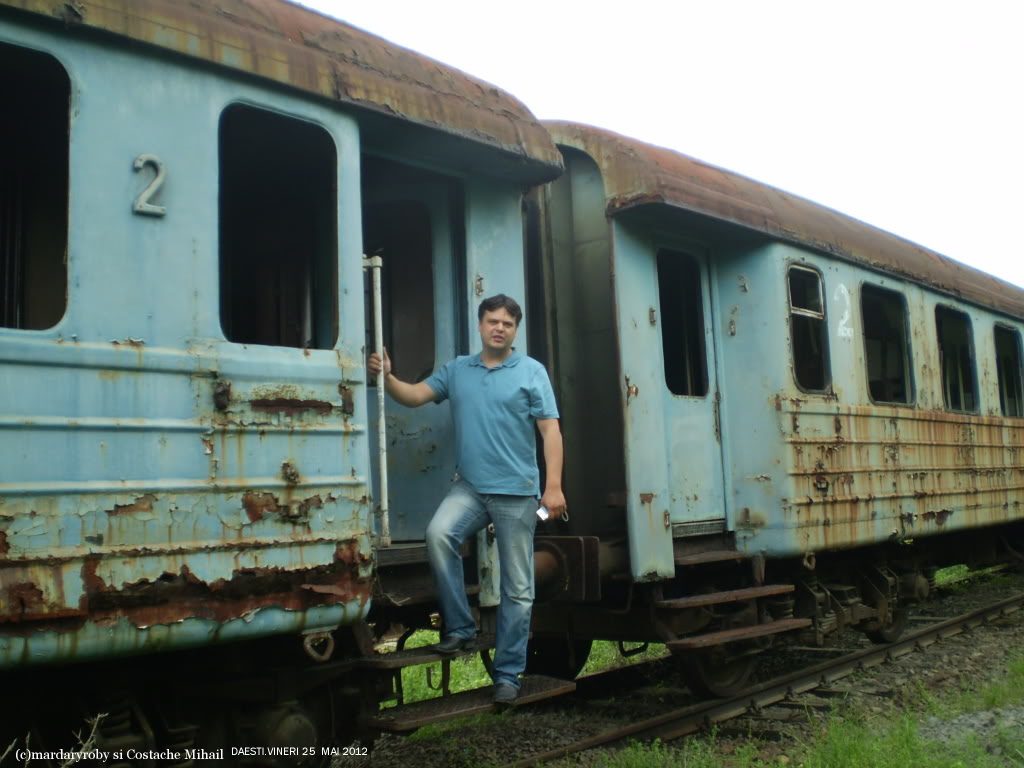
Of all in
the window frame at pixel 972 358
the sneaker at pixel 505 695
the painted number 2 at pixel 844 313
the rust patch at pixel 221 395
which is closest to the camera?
the rust patch at pixel 221 395

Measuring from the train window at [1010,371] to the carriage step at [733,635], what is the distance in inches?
209

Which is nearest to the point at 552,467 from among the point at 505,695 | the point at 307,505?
the point at 505,695

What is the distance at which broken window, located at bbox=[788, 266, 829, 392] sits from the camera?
667 centimetres

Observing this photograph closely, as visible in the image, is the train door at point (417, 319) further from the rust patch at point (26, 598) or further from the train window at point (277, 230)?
the rust patch at point (26, 598)

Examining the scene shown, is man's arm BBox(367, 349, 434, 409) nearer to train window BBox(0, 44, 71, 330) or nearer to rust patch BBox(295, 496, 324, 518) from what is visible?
rust patch BBox(295, 496, 324, 518)

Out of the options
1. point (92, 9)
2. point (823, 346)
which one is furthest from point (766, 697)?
point (92, 9)

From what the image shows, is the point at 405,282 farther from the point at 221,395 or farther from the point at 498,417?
the point at 221,395

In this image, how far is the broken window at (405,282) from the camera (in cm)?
499

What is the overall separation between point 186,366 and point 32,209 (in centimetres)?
114

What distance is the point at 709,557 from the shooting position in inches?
232

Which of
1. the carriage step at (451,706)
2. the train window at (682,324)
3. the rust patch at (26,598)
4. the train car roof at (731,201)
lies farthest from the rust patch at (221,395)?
the train window at (682,324)

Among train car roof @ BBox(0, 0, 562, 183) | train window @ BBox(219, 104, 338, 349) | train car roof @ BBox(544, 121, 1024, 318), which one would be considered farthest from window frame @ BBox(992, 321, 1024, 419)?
train window @ BBox(219, 104, 338, 349)

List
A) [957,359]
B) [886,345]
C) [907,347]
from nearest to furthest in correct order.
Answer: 1. [886,345]
2. [907,347]
3. [957,359]

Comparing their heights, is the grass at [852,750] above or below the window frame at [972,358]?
below
